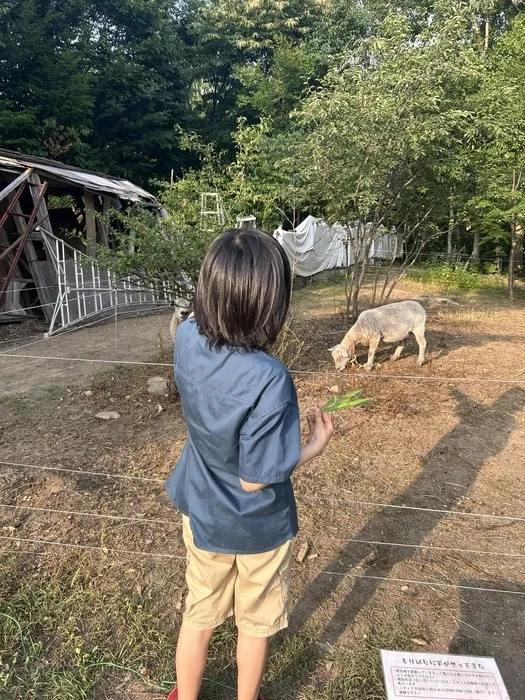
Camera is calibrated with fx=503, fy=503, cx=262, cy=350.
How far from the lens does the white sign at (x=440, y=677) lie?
1475mm

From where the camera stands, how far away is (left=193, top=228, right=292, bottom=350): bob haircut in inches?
50.4

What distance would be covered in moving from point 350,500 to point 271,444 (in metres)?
2.28

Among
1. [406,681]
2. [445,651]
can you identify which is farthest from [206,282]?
[445,651]

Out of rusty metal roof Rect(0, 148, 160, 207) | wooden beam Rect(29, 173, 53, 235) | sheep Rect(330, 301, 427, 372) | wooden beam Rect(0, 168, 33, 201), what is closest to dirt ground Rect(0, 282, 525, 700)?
sheep Rect(330, 301, 427, 372)

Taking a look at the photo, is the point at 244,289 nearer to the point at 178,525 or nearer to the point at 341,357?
the point at 178,525

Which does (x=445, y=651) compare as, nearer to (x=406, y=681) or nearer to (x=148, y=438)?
(x=406, y=681)

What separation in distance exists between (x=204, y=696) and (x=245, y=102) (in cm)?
2038

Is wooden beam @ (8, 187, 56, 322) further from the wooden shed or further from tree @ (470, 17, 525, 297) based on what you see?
tree @ (470, 17, 525, 297)

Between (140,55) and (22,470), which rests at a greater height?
(140,55)

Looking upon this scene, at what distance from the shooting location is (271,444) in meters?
1.29

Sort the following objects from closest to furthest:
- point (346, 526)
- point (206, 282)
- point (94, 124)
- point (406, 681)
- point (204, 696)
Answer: point (206, 282), point (406, 681), point (204, 696), point (346, 526), point (94, 124)

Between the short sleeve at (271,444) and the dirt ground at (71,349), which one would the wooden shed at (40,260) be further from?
the short sleeve at (271,444)

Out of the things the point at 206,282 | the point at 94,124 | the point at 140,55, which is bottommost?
the point at 206,282

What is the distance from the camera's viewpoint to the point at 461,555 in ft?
9.35
